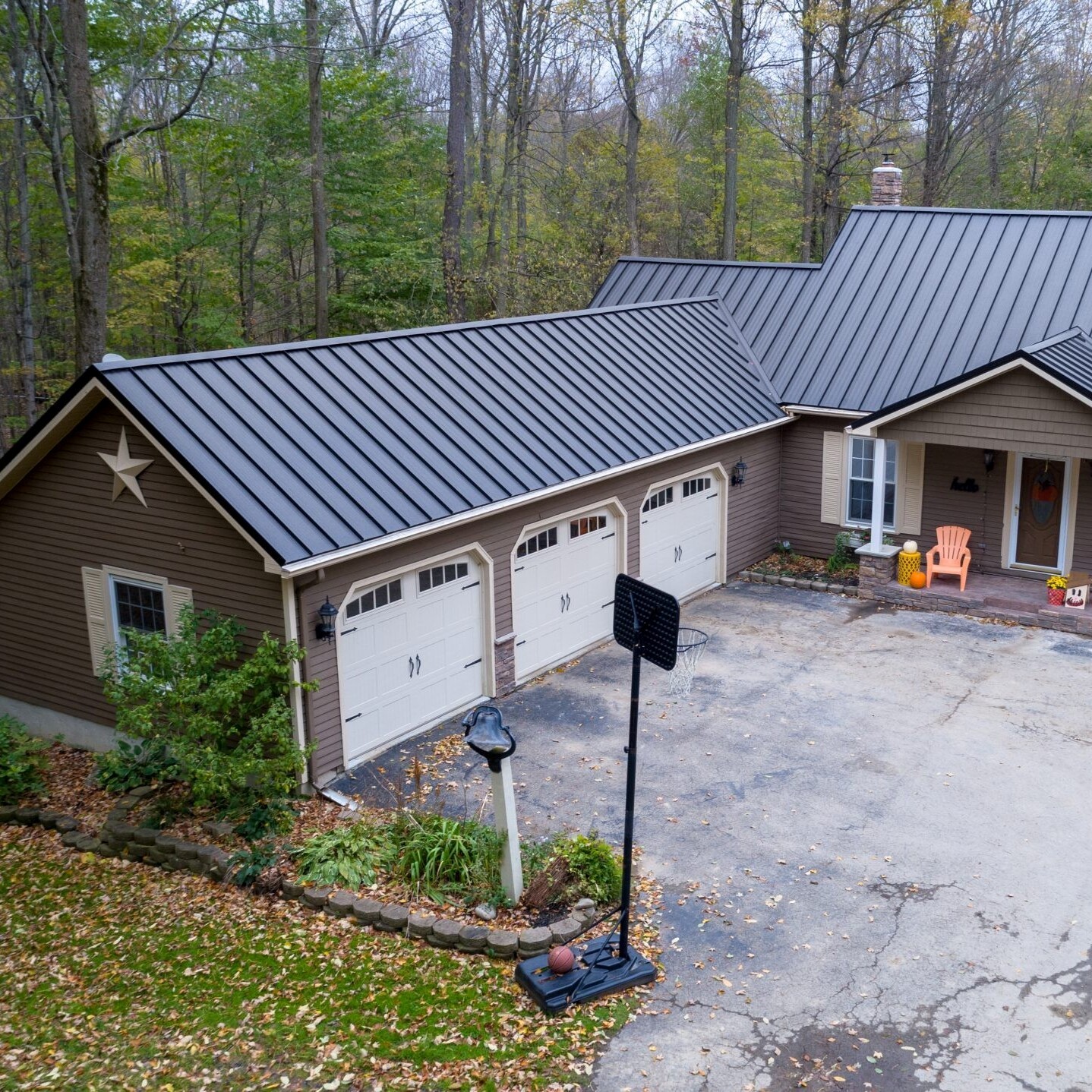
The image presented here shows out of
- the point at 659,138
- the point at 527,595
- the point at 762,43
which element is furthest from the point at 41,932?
the point at 659,138

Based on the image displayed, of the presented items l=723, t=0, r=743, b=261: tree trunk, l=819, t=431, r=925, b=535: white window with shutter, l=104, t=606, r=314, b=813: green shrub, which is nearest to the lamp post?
l=104, t=606, r=314, b=813: green shrub

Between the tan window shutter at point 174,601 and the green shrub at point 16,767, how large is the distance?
7.51 ft

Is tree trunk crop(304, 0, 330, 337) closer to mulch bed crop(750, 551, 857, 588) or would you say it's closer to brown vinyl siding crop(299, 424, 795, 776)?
brown vinyl siding crop(299, 424, 795, 776)

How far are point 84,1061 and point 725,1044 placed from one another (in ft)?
14.3

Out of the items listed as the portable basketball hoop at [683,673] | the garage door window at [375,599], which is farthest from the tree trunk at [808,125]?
the garage door window at [375,599]

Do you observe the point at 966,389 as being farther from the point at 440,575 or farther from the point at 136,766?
the point at 136,766

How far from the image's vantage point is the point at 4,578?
1373 centimetres

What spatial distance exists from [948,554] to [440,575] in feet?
28.4

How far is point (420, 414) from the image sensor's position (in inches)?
526

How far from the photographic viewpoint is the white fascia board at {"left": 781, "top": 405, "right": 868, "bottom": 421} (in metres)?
18.0

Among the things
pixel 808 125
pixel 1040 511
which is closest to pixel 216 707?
pixel 1040 511

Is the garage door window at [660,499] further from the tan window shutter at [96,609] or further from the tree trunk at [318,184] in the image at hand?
the tree trunk at [318,184]

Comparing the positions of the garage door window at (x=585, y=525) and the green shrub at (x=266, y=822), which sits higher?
the garage door window at (x=585, y=525)

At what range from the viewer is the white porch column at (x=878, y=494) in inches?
682
